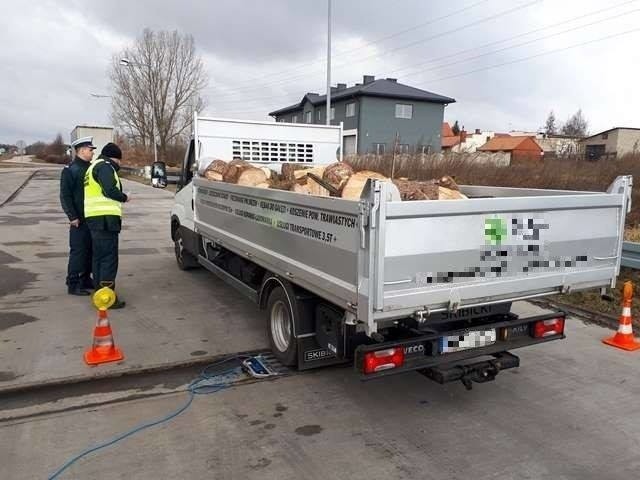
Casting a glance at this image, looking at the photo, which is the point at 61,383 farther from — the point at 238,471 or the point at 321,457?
the point at 321,457

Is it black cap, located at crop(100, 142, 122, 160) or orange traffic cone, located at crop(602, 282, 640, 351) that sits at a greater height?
black cap, located at crop(100, 142, 122, 160)

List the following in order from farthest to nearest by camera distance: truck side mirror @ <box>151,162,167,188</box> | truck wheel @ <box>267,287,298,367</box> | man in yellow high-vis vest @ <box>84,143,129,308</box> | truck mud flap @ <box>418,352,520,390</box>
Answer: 1. truck side mirror @ <box>151,162,167,188</box>
2. man in yellow high-vis vest @ <box>84,143,129,308</box>
3. truck wheel @ <box>267,287,298,367</box>
4. truck mud flap @ <box>418,352,520,390</box>

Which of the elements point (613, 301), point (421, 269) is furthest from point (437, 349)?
point (613, 301)

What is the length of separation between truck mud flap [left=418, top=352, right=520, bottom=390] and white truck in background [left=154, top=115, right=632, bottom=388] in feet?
0.04

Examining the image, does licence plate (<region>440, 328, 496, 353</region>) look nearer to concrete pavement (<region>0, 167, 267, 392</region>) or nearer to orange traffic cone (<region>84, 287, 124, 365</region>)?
concrete pavement (<region>0, 167, 267, 392</region>)

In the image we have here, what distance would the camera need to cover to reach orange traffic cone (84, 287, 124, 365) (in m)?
4.79

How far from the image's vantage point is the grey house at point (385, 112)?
152 ft

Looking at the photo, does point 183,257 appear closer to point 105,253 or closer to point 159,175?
point 159,175

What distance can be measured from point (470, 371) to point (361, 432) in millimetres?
921

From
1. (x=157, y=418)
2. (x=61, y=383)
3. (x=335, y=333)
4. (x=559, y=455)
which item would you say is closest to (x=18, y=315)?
(x=61, y=383)

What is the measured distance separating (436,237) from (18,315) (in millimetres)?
5369

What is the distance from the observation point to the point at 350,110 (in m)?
48.1

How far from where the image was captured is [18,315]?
6.29 metres

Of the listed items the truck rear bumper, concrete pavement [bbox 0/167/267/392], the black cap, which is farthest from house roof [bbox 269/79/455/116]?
the truck rear bumper
